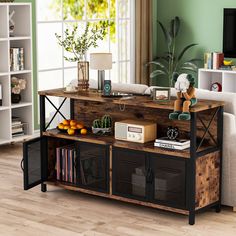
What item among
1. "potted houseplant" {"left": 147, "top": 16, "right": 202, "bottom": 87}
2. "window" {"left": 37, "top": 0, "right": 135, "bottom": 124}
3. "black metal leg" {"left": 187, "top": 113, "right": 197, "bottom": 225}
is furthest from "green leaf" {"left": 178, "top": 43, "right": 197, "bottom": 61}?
"black metal leg" {"left": 187, "top": 113, "right": 197, "bottom": 225}

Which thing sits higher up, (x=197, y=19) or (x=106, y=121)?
(x=197, y=19)

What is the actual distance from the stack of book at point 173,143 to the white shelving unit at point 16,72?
276 centimetres

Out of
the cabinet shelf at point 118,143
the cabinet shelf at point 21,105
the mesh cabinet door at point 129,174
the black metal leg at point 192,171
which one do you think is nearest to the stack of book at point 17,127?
the cabinet shelf at point 21,105

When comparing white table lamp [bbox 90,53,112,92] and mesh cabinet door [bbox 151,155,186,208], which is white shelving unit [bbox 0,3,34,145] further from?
mesh cabinet door [bbox 151,155,186,208]

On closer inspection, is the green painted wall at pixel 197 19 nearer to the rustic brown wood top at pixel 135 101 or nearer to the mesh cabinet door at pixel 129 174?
the rustic brown wood top at pixel 135 101

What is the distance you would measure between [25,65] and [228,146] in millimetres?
3285

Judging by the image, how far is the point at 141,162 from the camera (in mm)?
5316

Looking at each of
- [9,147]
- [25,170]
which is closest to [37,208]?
[25,170]

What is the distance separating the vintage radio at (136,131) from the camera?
5383mm

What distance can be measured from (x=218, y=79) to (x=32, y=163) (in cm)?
432

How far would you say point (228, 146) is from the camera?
17.5 ft

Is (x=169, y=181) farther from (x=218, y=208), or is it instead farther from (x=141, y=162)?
(x=218, y=208)

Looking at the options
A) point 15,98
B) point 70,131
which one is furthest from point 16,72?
point 70,131

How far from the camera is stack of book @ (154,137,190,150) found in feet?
Answer: 16.8
